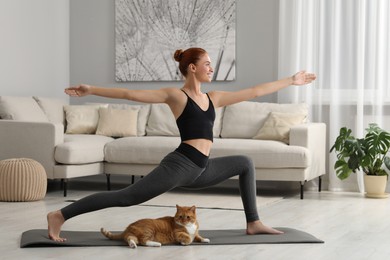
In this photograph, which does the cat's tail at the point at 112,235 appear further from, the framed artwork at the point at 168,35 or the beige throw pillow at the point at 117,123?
the framed artwork at the point at 168,35

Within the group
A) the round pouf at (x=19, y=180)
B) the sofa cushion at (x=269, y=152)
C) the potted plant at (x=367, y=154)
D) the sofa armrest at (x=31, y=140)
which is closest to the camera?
the round pouf at (x=19, y=180)

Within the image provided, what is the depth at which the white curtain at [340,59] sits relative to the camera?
277 inches

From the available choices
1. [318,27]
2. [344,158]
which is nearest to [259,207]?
[344,158]

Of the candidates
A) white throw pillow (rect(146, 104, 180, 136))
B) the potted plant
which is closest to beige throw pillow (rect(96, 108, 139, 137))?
white throw pillow (rect(146, 104, 180, 136))

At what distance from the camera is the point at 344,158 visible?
7.18 metres

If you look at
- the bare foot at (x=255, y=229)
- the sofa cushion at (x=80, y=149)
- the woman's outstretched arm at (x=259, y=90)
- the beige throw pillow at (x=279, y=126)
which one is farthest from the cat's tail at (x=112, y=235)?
the beige throw pillow at (x=279, y=126)

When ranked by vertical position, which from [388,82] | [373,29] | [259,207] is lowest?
[259,207]

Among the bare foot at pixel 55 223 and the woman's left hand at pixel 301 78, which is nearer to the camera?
the bare foot at pixel 55 223

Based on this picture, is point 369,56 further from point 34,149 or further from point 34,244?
point 34,244

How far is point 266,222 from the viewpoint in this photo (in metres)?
5.02

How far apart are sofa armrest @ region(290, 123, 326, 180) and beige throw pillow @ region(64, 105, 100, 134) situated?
6.68 ft

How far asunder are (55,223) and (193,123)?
0.87 meters

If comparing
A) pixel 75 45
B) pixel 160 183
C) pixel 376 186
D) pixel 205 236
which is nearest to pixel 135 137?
pixel 75 45

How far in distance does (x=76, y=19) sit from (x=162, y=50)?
1091 mm
